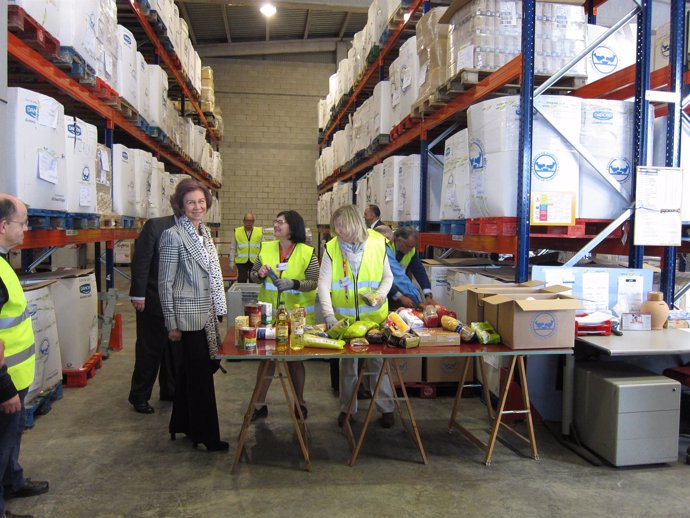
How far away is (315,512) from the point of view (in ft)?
10.4

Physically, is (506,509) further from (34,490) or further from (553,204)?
(34,490)

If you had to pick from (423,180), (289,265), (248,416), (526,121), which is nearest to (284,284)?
(289,265)

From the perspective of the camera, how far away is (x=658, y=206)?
14.7 ft

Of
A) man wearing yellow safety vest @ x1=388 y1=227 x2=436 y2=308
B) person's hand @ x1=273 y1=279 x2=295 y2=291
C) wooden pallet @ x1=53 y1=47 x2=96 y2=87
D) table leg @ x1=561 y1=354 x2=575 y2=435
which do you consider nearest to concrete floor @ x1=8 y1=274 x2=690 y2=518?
table leg @ x1=561 y1=354 x2=575 y2=435

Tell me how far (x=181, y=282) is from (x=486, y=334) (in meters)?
2.09

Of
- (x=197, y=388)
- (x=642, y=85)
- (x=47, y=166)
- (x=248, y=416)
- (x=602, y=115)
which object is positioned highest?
(x=642, y=85)

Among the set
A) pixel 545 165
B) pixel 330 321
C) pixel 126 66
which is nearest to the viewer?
pixel 330 321

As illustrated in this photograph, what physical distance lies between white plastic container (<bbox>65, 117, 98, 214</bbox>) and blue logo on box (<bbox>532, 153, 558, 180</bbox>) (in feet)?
12.5

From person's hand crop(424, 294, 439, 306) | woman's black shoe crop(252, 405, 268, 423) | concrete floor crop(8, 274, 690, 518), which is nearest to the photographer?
concrete floor crop(8, 274, 690, 518)

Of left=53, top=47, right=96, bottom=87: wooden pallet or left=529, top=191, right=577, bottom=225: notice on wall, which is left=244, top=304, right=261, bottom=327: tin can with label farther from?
left=53, top=47, right=96, bottom=87: wooden pallet

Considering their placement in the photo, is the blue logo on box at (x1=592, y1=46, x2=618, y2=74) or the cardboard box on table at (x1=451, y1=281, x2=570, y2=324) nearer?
the cardboard box on table at (x1=451, y1=281, x2=570, y2=324)

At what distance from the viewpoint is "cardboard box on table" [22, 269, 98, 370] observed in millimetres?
5242

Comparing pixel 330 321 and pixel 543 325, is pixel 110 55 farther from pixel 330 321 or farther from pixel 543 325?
→ pixel 543 325

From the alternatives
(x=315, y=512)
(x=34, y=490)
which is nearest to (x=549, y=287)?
(x=315, y=512)
